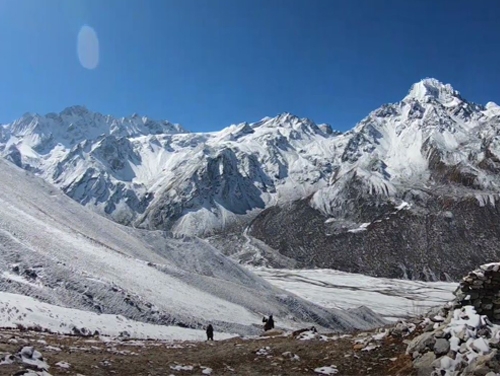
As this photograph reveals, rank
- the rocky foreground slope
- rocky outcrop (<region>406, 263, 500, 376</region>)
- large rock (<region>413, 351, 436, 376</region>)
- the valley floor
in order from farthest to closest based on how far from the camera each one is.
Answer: the valley floor < large rock (<region>413, 351, 436, 376</region>) < the rocky foreground slope < rocky outcrop (<region>406, 263, 500, 376</region>)

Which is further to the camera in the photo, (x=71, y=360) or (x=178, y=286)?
(x=178, y=286)

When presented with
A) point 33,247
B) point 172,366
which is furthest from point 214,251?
point 172,366

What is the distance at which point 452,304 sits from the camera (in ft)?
65.5

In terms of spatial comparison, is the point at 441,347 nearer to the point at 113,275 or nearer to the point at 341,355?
the point at 341,355

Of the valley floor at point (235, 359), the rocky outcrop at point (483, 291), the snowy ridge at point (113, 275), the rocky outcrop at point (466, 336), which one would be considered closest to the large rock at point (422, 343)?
the rocky outcrop at point (466, 336)

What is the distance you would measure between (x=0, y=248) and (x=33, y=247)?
421cm

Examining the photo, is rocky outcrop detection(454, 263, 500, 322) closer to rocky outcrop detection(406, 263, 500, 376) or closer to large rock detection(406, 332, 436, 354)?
rocky outcrop detection(406, 263, 500, 376)

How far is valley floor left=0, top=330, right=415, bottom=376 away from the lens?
1761 cm

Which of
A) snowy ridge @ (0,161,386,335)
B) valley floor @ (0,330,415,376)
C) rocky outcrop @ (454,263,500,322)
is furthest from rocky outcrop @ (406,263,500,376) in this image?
snowy ridge @ (0,161,386,335)

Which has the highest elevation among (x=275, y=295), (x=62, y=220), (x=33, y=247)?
(x=62, y=220)

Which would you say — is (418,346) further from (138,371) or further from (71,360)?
(71,360)

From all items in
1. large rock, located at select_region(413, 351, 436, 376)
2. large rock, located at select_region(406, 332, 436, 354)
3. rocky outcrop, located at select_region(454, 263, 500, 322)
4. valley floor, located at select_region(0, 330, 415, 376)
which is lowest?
valley floor, located at select_region(0, 330, 415, 376)

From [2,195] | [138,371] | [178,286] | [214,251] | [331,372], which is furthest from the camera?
[214,251]

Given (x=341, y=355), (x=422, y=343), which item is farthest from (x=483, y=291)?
(x=341, y=355)
